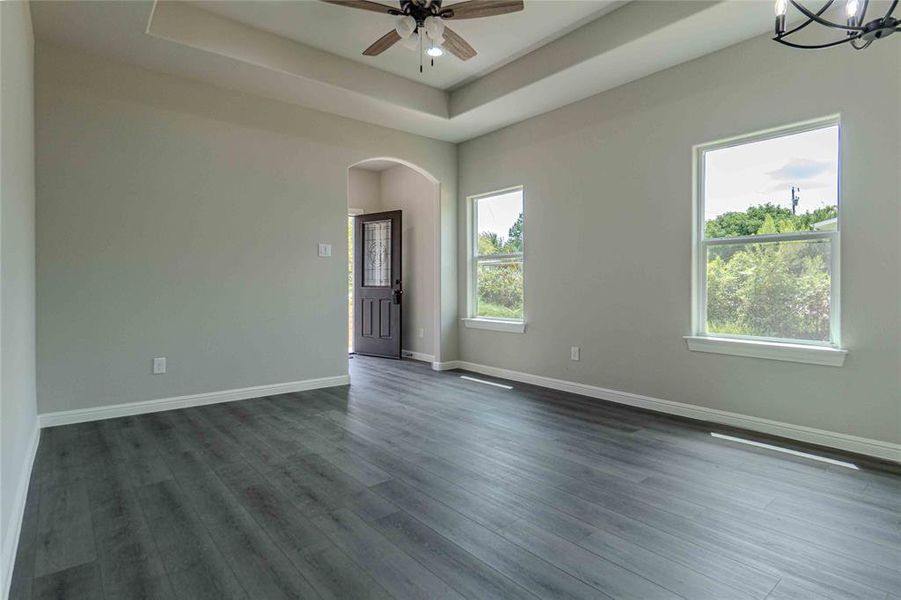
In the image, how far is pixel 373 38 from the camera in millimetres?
3838

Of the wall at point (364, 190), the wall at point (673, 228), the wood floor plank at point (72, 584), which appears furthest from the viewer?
the wall at point (364, 190)

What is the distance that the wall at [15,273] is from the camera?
5.95 feet

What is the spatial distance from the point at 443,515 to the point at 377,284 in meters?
5.11

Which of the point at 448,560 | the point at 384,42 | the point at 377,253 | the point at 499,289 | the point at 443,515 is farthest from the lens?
the point at 377,253

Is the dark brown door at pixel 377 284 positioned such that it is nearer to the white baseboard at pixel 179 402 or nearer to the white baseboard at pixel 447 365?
the white baseboard at pixel 447 365

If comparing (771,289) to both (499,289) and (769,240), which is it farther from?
(499,289)

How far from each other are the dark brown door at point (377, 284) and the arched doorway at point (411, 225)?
0.82ft

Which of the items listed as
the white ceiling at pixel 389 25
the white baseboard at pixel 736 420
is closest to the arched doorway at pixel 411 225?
the white baseboard at pixel 736 420

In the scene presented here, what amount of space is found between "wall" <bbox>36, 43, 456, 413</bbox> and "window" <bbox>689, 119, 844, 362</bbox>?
337 centimetres

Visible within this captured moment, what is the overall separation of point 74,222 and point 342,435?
2.57 metres

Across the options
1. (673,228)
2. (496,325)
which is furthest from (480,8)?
(496,325)

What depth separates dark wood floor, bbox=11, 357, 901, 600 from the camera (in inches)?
65.7

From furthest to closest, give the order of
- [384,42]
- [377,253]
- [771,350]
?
[377,253] < [384,42] < [771,350]

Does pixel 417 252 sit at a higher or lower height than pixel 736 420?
higher
